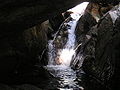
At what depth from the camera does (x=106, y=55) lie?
15359mm

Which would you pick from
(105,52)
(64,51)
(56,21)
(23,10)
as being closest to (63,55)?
(64,51)

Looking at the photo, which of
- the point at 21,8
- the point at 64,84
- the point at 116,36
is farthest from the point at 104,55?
the point at 21,8

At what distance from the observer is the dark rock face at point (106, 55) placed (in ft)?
44.0

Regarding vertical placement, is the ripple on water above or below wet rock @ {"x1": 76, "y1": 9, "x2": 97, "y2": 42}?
below

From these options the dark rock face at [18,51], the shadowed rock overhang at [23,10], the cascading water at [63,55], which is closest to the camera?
the shadowed rock overhang at [23,10]

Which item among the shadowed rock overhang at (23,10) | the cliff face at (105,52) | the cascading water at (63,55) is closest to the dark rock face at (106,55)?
the cliff face at (105,52)

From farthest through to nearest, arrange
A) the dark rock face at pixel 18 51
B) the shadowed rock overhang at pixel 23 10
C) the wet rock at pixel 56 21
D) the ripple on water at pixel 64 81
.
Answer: the wet rock at pixel 56 21 < the dark rock face at pixel 18 51 < the ripple on water at pixel 64 81 < the shadowed rock overhang at pixel 23 10

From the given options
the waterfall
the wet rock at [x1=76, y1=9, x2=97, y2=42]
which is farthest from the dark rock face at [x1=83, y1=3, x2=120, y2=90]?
the wet rock at [x1=76, y1=9, x2=97, y2=42]

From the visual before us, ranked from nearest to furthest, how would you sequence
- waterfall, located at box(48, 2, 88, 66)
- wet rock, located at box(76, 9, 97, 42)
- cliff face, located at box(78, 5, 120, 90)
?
1. cliff face, located at box(78, 5, 120, 90)
2. waterfall, located at box(48, 2, 88, 66)
3. wet rock, located at box(76, 9, 97, 42)

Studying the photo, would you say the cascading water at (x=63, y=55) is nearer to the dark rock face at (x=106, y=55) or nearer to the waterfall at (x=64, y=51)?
the waterfall at (x=64, y=51)

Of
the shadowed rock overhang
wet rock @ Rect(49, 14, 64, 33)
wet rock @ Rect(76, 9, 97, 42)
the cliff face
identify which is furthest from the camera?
wet rock @ Rect(49, 14, 64, 33)

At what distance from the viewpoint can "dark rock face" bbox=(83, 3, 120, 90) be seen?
13.4 meters

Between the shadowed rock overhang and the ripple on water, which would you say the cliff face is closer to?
the ripple on water

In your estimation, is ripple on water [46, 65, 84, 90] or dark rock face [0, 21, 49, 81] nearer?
ripple on water [46, 65, 84, 90]
